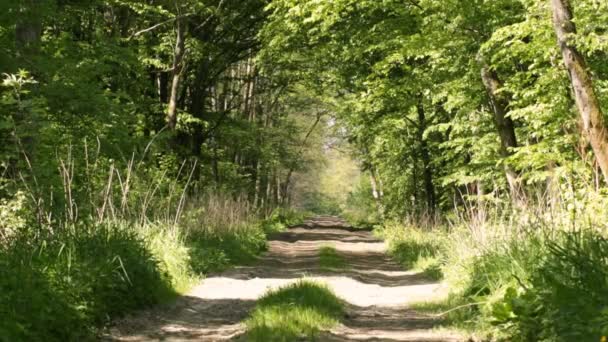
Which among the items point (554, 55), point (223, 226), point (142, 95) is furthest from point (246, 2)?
point (554, 55)

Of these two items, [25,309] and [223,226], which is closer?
[25,309]

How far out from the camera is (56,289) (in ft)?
21.3

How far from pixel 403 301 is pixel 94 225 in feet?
15.2

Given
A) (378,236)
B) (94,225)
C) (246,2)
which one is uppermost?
(246,2)

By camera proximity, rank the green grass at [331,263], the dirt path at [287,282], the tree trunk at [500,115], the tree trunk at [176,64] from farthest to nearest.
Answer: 1. the tree trunk at [176,64]
2. the green grass at [331,263]
3. the tree trunk at [500,115]
4. the dirt path at [287,282]

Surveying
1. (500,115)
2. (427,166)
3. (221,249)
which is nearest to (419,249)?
(500,115)

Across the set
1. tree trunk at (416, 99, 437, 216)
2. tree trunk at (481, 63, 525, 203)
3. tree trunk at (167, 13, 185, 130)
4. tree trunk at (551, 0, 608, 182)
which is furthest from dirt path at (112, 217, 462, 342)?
tree trunk at (416, 99, 437, 216)

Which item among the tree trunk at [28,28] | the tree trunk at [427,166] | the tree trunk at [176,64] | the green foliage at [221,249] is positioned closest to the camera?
the tree trunk at [28,28]

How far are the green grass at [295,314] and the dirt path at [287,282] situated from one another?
18 centimetres

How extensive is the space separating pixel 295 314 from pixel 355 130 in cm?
1877

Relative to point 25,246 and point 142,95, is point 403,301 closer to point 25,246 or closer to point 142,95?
point 25,246

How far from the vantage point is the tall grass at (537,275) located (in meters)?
5.03

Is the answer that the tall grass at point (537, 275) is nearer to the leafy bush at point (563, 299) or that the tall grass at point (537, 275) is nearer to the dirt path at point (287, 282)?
the leafy bush at point (563, 299)

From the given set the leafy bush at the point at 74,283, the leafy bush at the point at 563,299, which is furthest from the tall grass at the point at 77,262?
the leafy bush at the point at 563,299
